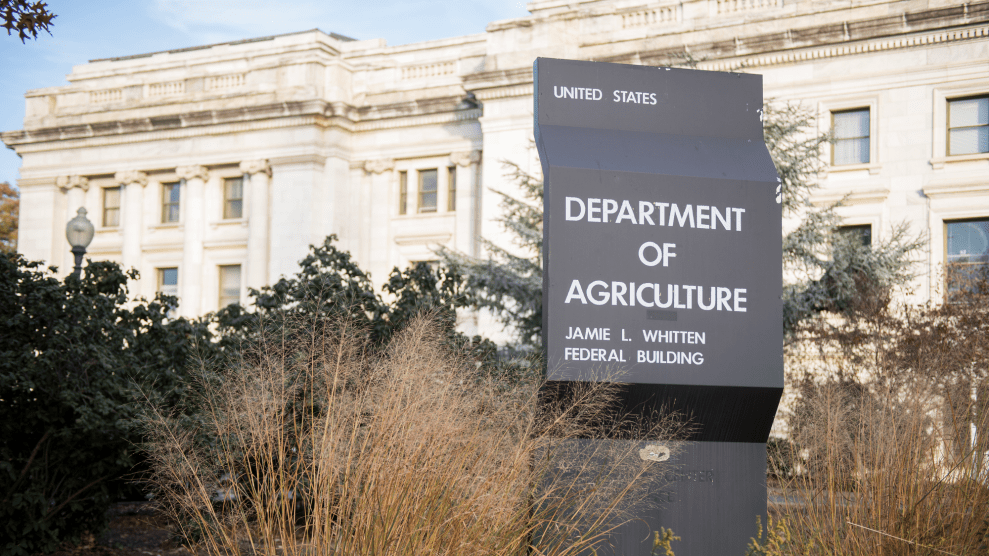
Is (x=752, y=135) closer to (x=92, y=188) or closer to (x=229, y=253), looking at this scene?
(x=229, y=253)

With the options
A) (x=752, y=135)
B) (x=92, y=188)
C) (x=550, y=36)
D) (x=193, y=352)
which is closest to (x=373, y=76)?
(x=550, y=36)

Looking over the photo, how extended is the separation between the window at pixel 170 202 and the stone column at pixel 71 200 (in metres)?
2.64

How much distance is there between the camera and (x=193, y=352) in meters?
8.70

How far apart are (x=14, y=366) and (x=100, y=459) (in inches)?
45.1

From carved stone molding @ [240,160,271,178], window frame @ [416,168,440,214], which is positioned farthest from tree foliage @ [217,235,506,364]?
carved stone molding @ [240,160,271,178]

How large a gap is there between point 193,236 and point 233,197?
193 centimetres

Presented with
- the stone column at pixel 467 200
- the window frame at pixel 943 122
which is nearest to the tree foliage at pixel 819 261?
the window frame at pixel 943 122

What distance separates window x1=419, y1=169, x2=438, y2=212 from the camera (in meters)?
31.1

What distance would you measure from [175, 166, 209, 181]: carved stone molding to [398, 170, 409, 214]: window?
686 cm

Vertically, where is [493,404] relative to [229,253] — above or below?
below

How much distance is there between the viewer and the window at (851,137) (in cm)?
2417

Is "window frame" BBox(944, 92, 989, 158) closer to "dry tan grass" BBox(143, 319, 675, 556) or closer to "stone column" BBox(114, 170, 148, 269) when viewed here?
"dry tan grass" BBox(143, 319, 675, 556)

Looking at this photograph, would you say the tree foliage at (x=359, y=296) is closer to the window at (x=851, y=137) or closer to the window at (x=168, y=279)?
the window at (x=851, y=137)

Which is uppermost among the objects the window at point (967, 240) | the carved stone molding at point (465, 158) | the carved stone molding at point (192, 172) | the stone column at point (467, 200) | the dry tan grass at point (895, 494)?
the carved stone molding at point (465, 158)
